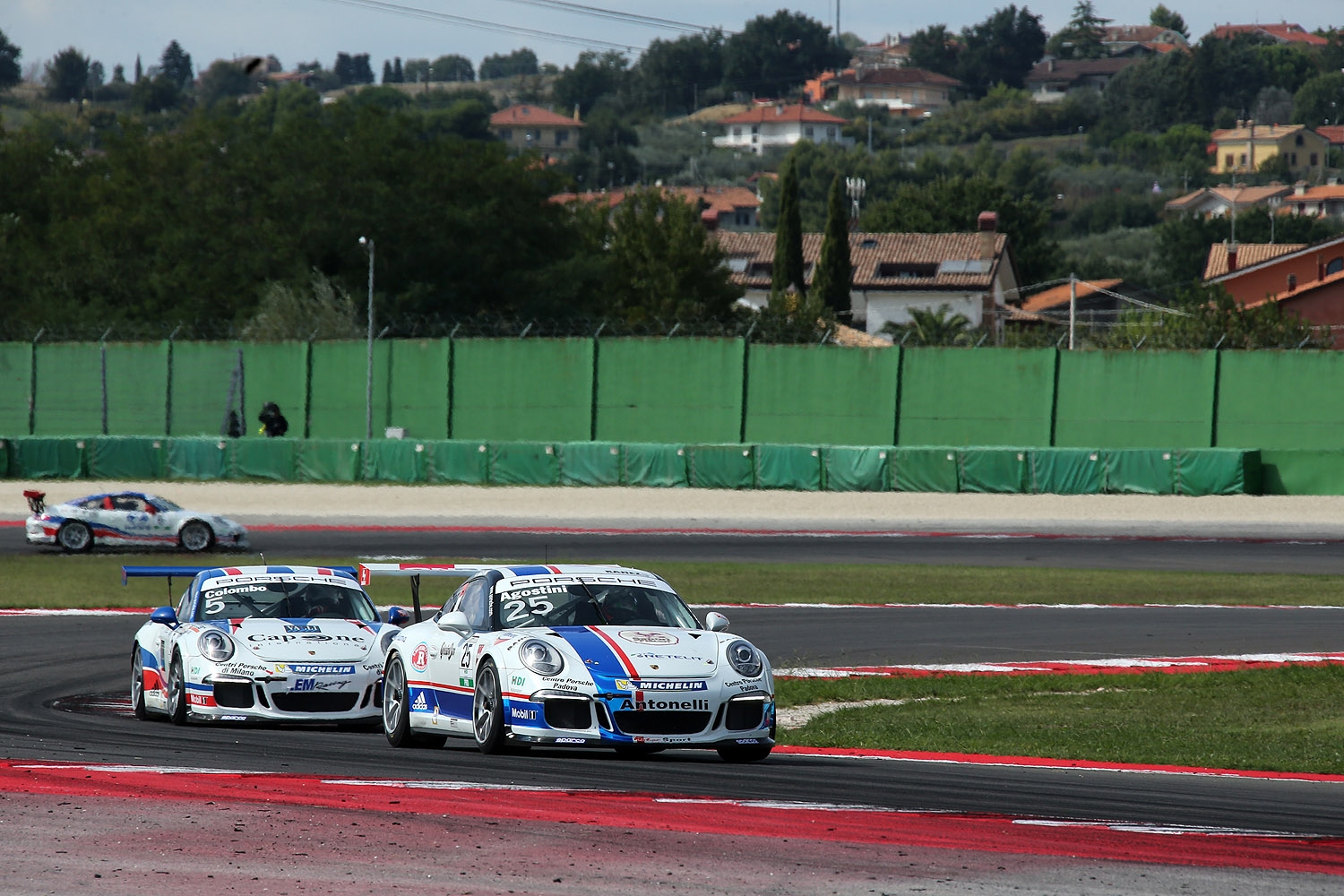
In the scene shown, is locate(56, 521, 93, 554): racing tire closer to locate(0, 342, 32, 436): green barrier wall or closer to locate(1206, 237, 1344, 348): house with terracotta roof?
locate(0, 342, 32, 436): green barrier wall

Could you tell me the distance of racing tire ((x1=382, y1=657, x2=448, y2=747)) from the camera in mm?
11922

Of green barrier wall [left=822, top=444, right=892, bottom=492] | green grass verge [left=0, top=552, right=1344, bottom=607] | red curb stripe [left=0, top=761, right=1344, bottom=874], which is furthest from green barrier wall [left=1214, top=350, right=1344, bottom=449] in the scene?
red curb stripe [left=0, top=761, right=1344, bottom=874]

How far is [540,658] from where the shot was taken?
1071cm

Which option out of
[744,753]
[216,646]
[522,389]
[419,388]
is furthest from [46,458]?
[744,753]

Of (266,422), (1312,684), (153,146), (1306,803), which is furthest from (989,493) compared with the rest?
(153,146)

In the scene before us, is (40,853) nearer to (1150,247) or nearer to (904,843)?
(904,843)

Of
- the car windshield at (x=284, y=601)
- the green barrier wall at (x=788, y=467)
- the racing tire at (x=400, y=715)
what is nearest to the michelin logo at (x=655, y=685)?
the racing tire at (x=400, y=715)

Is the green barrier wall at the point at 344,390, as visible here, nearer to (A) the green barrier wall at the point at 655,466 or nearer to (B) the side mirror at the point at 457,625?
(A) the green barrier wall at the point at 655,466

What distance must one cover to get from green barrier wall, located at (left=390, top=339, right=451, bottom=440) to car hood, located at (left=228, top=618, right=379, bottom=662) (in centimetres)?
3356

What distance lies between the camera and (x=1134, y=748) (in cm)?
1261

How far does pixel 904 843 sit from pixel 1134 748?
513 cm

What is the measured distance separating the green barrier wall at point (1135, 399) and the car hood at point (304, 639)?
30228 mm

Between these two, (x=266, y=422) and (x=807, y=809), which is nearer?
(x=807, y=809)

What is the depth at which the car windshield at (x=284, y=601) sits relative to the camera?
46.5 ft
